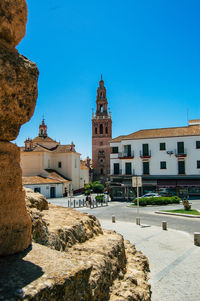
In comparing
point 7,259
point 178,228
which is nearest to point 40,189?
point 178,228

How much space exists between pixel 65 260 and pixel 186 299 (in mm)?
4125

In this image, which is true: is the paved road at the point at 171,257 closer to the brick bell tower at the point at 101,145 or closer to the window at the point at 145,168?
the window at the point at 145,168

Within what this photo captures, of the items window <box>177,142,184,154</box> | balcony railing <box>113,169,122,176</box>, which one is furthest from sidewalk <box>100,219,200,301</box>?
balcony railing <box>113,169,122,176</box>

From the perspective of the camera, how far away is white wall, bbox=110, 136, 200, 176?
102 ft

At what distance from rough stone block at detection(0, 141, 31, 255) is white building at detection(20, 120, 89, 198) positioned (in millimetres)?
31979

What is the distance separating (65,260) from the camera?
266cm

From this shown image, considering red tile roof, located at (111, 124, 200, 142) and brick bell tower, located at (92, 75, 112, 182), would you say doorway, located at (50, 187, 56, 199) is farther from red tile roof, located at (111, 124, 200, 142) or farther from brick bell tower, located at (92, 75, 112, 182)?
brick bell tower, located at (92, 75, 112, 182)

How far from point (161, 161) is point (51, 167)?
70.1 ft

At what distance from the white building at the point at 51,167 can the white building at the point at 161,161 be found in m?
9.67

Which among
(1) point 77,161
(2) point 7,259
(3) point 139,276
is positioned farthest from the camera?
(1) point 77,161

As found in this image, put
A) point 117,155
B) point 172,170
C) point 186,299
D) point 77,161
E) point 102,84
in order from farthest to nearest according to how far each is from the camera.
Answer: point 102,84
point 77,161
point 117,155
point 172,170
point 186,299

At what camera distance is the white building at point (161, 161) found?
101 feet

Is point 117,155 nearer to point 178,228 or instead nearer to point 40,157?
point 40,157

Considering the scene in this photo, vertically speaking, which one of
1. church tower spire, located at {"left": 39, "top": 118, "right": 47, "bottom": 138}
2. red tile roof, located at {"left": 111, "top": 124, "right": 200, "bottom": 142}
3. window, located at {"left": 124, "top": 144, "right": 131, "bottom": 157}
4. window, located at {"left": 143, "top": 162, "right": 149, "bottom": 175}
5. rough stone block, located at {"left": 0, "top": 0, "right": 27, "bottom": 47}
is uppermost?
church tower spire, located at {"left": 39, "top": 118, "right": 47, "bottom": 138}
